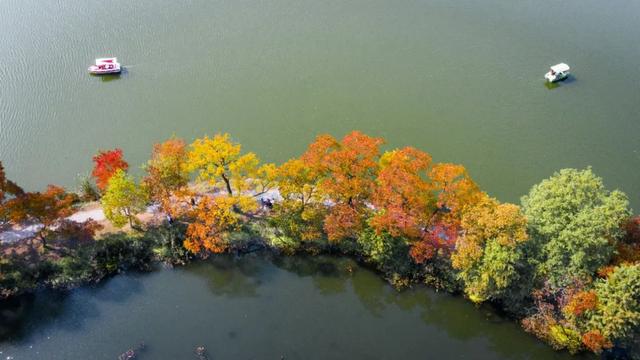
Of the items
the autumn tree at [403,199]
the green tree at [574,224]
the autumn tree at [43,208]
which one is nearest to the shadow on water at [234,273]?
the autumn tree at [403,199]

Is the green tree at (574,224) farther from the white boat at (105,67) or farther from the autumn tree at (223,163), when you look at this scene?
the white boat at (105,67)

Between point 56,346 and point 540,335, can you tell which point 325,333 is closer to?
point 540,335

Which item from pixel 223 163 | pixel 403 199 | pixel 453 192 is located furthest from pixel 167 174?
pixel 453 192

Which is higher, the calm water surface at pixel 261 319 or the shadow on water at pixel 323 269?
the shadow on water at pixel 323 269

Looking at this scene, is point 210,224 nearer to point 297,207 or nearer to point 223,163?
point 223,163

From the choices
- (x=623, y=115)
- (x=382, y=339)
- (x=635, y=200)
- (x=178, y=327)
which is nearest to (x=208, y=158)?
(x=178, y=327)

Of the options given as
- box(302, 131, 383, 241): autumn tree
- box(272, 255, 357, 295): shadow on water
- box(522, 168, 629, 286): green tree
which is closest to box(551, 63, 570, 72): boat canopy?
box(522, 168, 629, 286): green tree

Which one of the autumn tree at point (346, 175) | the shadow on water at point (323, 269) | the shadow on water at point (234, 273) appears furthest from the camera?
the shadow on water at point (323, 269)
